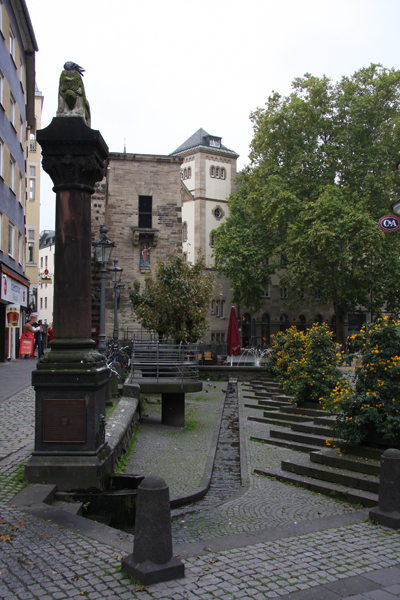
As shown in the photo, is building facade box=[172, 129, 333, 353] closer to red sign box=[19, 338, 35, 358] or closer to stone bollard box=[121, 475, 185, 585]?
red sign box=[19, 338, 35, 358]

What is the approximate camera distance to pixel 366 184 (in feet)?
118

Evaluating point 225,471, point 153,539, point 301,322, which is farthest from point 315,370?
point 301,322

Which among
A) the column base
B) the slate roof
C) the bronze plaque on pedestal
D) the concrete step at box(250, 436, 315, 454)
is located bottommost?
the concrete step at box(250, 436, 315, 454)

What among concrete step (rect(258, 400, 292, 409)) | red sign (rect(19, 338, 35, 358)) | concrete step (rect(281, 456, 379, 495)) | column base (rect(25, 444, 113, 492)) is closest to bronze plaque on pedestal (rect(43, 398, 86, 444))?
column base (rect(25, 444, 113, 492))

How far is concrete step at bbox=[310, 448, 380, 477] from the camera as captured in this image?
7.60m

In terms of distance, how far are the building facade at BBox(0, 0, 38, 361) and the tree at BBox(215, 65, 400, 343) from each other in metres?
16.2

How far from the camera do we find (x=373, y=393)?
7770mm

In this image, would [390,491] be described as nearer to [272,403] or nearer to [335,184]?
[272,403]

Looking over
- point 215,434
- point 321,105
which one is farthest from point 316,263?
point 215,434

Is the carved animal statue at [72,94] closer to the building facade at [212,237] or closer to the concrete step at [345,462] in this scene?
the concrete step at [345,462]

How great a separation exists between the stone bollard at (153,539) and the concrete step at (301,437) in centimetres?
626

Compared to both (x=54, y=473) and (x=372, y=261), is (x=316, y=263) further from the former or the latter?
(x=54, y=473)

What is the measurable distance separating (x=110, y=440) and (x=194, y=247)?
44.0 meters

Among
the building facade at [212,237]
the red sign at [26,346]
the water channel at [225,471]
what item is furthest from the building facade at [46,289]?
the water channel at [225,471]
